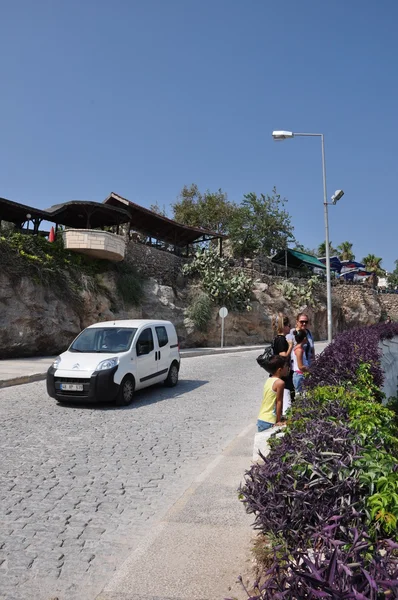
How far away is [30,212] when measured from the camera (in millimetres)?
20547

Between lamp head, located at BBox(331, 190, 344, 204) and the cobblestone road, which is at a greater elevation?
lamp head, located at BBox(331, 190, 344, 204)

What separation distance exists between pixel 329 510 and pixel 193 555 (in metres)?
1.35

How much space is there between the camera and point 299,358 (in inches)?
281

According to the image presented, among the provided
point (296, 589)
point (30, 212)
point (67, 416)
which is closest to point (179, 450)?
point (67, 416)

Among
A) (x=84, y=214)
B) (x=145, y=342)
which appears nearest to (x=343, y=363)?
(x=145, y=342)

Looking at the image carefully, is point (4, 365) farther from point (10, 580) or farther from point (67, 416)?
point (10, 580)

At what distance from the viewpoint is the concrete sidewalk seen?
2604mm

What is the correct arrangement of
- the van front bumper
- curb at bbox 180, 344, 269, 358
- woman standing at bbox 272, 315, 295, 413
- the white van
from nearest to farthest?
1. woman standing at bbox 272, 315, 295, 413
2. the van front bumper
3. the white van
4. curb at bbox 180, 344, 269, 358

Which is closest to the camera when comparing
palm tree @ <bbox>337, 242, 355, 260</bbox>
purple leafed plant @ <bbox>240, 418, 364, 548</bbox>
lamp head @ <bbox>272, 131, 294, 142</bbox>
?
purple leafed plant @ <bbox>240, 418, 364, 548</bbox>

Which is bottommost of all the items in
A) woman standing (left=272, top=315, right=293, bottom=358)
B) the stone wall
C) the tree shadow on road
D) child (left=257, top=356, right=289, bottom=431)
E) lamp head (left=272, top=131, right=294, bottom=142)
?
the tree shadow on road

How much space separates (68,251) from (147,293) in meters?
5.17

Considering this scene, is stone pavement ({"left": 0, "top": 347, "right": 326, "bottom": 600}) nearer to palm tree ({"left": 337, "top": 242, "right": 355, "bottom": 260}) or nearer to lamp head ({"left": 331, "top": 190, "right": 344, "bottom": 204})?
lamp head ({"left": 331, "top": 190, "right": 344, "bottom": 204})

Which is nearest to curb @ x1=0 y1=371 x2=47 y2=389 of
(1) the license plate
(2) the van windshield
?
(2) the van windshield

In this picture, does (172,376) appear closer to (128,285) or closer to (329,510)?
(329,510)
